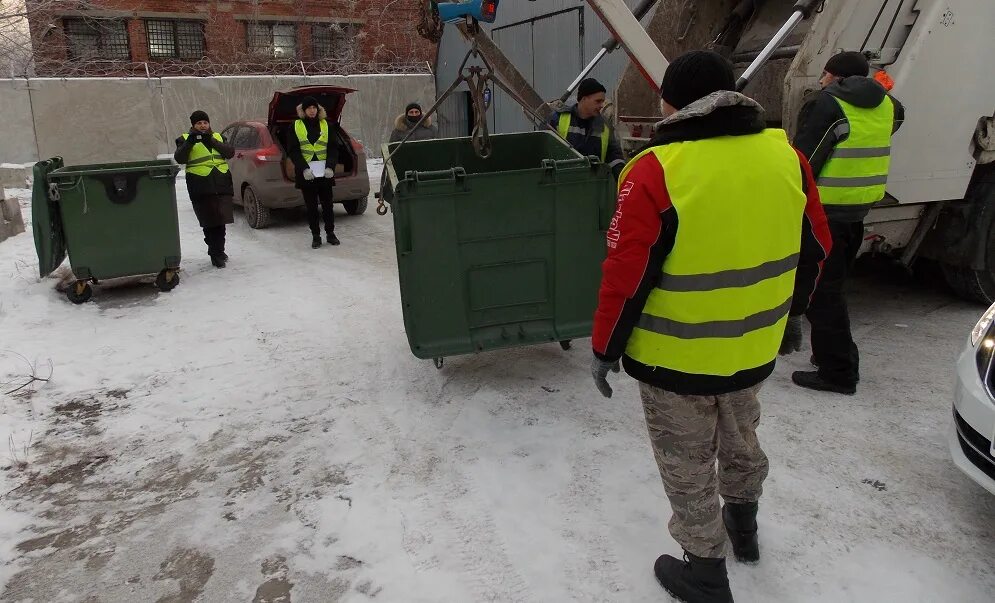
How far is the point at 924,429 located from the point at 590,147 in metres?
2.69

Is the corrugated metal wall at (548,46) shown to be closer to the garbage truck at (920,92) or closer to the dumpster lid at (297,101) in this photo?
the dumpster lid at (297,101)

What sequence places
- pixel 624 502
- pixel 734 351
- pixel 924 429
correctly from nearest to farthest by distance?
1. pixel 734 351
2. pixel 624 502
3. pixel 924 429

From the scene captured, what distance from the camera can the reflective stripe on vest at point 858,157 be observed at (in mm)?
3855

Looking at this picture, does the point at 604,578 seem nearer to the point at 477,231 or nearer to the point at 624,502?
the point at 624,502

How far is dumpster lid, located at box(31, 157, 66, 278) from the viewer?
236 inches

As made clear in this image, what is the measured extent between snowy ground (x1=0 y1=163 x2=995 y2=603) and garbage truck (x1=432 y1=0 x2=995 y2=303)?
2.08 ft

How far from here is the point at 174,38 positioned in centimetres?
2133

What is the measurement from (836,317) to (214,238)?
19.7 feet

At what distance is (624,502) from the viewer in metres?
3.09

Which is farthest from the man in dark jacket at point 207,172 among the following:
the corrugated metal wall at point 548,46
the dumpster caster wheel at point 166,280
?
the corrugated metal wall at point 548,46

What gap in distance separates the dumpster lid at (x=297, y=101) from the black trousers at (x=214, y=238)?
2369mm

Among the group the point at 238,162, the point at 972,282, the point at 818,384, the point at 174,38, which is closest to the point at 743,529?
the point at 818,384

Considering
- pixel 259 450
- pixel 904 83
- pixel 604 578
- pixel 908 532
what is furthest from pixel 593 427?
pixel 904 83

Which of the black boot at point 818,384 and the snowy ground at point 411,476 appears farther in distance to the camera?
the black boot at point 818,384
